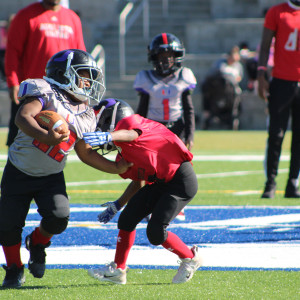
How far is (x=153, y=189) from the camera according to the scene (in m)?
4.64

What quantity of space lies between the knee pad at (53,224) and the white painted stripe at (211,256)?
1.50 feet

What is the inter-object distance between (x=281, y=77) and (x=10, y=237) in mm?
3833

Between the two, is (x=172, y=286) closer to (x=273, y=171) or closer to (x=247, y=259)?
(x=247, y=259)

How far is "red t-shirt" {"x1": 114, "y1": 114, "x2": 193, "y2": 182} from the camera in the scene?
4.46m

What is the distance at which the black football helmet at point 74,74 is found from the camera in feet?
14.6

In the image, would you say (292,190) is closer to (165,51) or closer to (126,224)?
(165,51)

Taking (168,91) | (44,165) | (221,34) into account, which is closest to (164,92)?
(168,91)

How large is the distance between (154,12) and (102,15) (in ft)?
4.98

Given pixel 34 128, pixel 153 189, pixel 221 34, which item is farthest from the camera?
pixel 221 34

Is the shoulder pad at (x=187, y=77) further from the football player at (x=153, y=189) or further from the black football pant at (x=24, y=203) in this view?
the black football pant at (x=24, y=203)

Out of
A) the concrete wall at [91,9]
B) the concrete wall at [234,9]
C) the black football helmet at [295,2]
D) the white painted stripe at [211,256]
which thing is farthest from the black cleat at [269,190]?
the concrete wall at [91,9]

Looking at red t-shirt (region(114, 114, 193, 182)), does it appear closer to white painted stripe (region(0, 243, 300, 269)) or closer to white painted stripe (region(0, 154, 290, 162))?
white painted stripe (region(0, 243, 300, 269))

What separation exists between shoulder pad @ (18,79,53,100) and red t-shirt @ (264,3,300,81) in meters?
3.54

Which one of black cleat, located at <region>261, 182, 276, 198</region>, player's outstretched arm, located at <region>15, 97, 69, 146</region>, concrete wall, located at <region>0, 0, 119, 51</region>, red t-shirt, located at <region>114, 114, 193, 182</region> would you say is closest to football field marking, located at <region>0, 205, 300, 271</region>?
red t-shirt, located at <region>114, 114, 193, 182</region>
